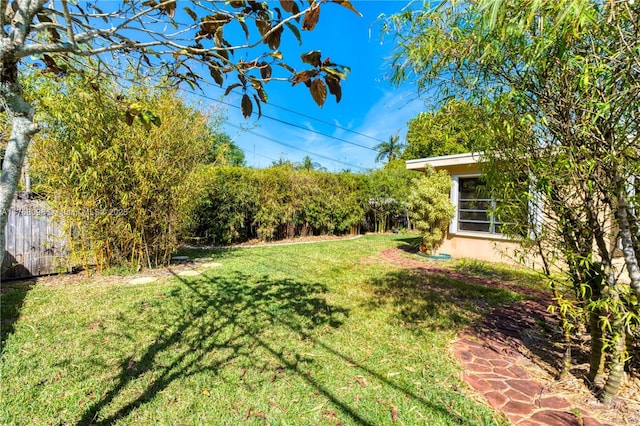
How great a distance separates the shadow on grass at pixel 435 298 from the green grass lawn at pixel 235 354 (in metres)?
0.03

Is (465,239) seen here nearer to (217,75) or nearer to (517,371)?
(517,371)

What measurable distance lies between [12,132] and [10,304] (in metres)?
4.44

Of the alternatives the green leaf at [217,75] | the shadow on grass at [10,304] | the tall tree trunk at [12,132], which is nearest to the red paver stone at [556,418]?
the green leaf at [217,75]

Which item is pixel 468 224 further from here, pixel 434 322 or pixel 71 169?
pixel 71 169

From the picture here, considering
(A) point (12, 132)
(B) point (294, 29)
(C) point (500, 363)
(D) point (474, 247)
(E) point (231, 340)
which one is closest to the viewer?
(A) point (12, 132)

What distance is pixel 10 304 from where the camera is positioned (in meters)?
3.88

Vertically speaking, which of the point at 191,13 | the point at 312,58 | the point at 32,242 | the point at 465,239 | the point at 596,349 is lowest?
the point at 596,349

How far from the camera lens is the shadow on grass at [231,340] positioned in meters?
2.17

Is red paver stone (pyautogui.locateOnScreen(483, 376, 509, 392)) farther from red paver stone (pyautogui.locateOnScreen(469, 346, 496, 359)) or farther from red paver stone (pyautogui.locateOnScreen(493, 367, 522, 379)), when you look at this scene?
red paver stone (pyautogui.locateOnScreen(469, 346, 496, 359))

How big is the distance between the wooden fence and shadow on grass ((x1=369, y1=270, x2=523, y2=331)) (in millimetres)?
5593

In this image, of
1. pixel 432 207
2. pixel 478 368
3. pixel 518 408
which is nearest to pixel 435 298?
pixel 478 368

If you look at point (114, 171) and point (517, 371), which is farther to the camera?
point (114, 171)

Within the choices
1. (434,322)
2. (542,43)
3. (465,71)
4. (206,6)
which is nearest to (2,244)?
(206,6)

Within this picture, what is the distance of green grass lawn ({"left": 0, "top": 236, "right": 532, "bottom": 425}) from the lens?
6.78 ft
